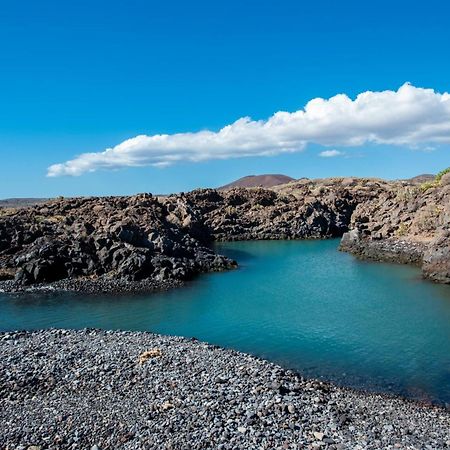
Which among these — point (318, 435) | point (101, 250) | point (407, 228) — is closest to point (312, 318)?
point (318, 435)

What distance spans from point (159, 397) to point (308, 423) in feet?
23.7

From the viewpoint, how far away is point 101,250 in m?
57.8

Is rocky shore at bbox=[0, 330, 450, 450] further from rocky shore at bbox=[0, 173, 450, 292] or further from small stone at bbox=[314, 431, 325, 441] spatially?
rocky shore at bbox=[0, 173, 450, 292]

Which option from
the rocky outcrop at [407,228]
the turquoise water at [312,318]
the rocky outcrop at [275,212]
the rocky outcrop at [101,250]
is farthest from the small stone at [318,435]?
the rocky outcrop at [275,212]

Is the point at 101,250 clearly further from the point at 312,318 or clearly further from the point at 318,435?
the point at 318,435

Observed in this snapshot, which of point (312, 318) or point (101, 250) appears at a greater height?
point (101, 250)

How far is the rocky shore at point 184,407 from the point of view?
60.6 feet

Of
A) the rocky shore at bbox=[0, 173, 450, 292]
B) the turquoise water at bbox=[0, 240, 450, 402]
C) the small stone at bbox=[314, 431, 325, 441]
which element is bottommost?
the turquoise water at bbox=[0, 240, 450, 402]

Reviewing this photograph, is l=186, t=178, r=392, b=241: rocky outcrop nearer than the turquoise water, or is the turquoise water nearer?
the turquoise water

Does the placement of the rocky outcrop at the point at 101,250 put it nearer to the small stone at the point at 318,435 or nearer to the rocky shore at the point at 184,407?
the rocky shore at the point at 184,407

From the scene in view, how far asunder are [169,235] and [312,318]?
35.0 m

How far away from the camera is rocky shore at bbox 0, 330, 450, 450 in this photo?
60.6 feet

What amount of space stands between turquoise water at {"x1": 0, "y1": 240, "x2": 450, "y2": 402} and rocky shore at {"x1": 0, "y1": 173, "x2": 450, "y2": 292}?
14.0 feet

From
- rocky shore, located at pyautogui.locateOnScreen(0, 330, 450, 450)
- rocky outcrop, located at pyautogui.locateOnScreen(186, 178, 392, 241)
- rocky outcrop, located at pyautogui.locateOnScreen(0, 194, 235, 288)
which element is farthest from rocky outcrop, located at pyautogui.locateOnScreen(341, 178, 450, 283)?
rocky shore, located at pyautogui.locateOnScreen(0, 330, 450, 450)
